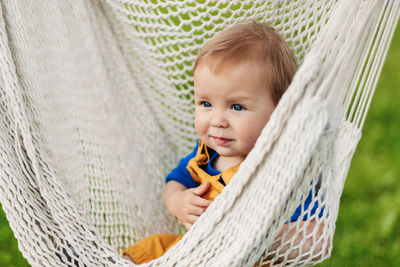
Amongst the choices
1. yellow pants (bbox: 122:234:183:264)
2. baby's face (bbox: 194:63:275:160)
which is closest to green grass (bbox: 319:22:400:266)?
yellow pants (bbox: 122:234:183:264)

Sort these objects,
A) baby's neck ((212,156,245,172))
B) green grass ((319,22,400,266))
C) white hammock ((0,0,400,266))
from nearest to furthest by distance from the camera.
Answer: white hammock ((0,0,400,266)) → baby's neck ((212,156,245,172)) → green grass ((319,22,400,266))

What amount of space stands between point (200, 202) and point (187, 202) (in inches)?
2.3

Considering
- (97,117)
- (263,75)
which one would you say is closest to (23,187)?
(97,117)

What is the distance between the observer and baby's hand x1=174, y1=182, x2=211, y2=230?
131cm

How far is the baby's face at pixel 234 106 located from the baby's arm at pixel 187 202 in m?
0.14

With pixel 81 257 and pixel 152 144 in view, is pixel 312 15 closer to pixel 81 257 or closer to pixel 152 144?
pixel 152 144

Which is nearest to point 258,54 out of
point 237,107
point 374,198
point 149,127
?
point 237,107

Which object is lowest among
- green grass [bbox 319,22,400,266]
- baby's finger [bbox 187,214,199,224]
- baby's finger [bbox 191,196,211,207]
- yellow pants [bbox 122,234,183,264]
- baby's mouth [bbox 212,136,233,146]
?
green grass [bbox 319,22,400,266]

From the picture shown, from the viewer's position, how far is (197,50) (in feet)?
5.14

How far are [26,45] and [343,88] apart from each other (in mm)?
807

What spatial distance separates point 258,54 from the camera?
1.23 metres

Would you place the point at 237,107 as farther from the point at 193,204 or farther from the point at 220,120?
the point at 193,204

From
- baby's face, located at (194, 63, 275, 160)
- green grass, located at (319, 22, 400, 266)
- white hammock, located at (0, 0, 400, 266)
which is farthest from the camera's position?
green grass, located at (319, 22, 400, 266)

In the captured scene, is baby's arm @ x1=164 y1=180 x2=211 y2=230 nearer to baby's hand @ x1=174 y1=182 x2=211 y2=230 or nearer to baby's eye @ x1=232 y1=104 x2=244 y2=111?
baby's hand @ x1=174 y1=182 x2=211 y2=230
